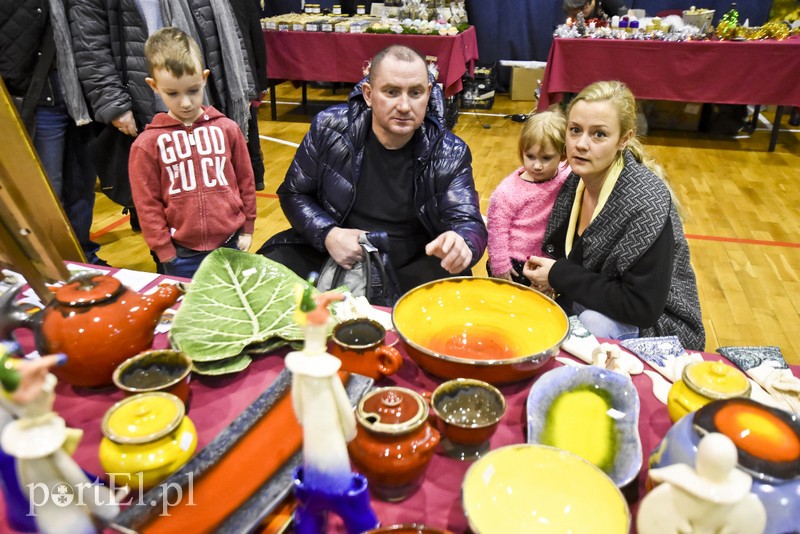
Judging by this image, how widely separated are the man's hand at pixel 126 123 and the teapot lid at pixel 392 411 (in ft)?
6.70

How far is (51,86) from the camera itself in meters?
2.37

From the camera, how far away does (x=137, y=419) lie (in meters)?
0.82

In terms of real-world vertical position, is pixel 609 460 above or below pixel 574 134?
below

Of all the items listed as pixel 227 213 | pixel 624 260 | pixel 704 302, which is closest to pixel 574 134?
pixel 624 260

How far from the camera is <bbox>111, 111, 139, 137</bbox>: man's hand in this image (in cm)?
239

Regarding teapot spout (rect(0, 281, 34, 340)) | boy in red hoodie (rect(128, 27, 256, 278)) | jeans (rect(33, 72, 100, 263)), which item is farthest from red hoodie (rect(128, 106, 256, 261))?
teapot spout (rect(0, 281, 34, 340))

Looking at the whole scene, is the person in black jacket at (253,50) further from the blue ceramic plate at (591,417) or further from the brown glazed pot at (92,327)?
the blue ceramic plate at (591,417)

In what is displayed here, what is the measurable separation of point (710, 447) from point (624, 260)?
0.97 metres

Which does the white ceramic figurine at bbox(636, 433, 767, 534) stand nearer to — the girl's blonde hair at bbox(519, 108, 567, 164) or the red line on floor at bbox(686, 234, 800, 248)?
the girl's blonde hair at bbox(519, 108, 567, 164)

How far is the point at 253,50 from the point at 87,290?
9.71 ft

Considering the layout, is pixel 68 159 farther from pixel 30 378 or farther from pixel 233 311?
pixel 30 378

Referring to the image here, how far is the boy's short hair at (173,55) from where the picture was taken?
5.50ft

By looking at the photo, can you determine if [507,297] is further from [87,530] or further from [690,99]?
[690,99]

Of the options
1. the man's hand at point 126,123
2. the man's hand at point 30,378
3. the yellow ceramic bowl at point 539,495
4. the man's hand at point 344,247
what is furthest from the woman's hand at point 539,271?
the man's hand at point 126,123
